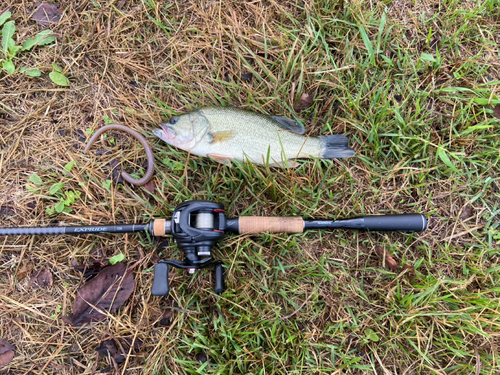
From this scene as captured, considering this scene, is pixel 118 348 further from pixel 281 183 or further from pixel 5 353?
pixel 281 183

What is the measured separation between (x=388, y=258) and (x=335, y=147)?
116cm

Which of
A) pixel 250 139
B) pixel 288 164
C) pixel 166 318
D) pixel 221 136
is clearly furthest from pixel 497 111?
pixel 166 318

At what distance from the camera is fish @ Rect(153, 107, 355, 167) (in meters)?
2.92

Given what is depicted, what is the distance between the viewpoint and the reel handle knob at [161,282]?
95.3 inches

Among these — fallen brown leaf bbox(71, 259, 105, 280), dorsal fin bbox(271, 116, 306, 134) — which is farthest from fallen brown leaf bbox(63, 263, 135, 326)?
dorsal fin bbox(271, 116, 306, 134)

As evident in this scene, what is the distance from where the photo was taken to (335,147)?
9.77ft

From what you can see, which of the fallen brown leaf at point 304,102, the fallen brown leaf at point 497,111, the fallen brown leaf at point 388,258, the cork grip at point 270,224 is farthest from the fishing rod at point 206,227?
the fallen brown leaf at point 497,111

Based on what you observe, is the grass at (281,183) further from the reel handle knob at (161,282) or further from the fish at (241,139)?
the reel handle knob at (161,282)

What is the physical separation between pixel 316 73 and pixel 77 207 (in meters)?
2.73

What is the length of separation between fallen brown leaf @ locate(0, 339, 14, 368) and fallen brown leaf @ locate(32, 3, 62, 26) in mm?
3255

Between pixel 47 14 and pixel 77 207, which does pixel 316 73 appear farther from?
pixel 47 14

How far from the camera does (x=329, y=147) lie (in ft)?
9.78

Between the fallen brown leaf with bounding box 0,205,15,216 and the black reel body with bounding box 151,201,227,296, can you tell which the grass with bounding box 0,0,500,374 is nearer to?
the fallen brown leaf with bounding box 0,205,15,216

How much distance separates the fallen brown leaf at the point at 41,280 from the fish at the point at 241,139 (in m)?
1.71
